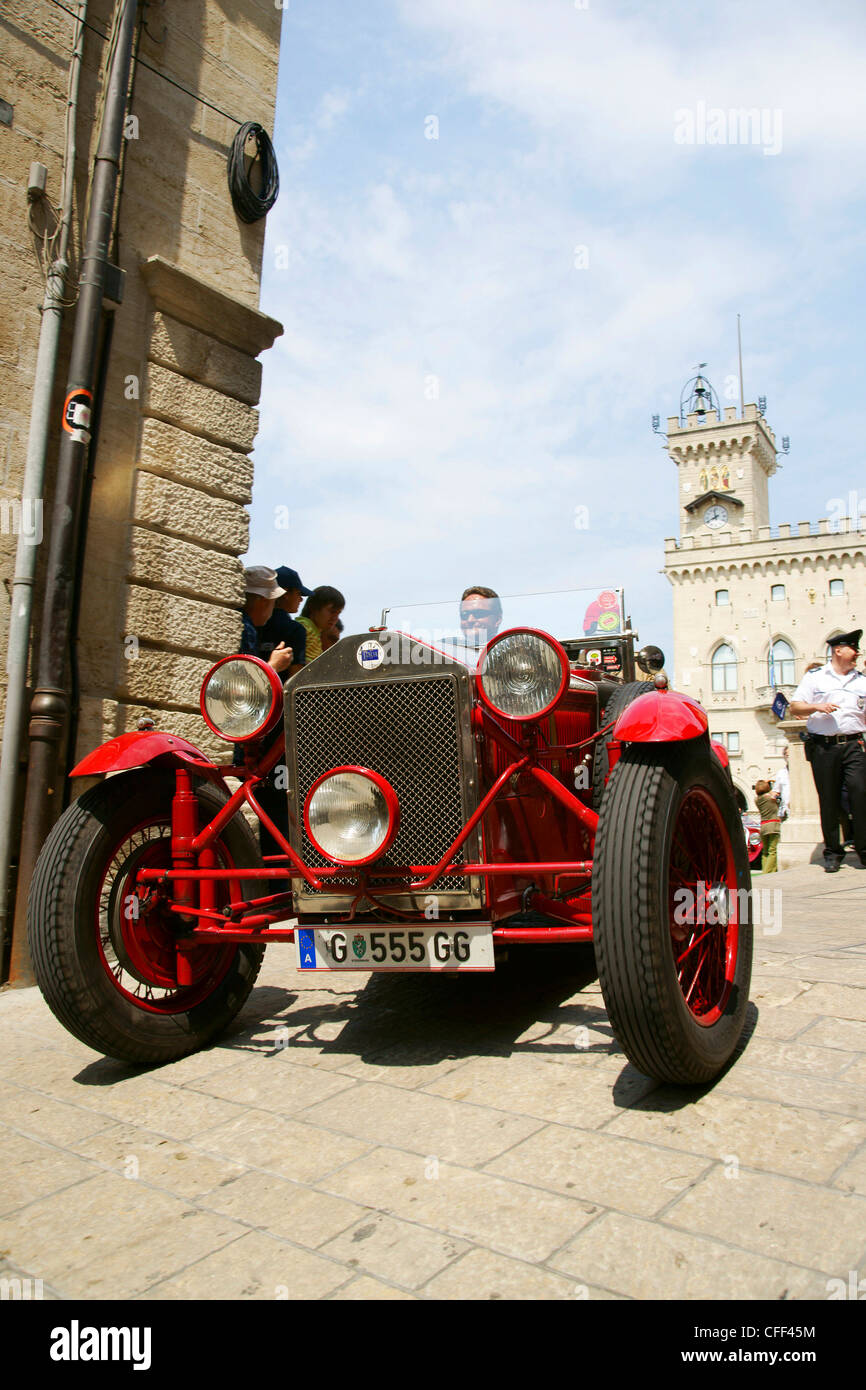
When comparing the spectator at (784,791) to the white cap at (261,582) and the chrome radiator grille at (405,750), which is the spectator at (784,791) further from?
the chrome radiator grille at (405,750)

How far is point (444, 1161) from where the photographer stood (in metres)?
2.01

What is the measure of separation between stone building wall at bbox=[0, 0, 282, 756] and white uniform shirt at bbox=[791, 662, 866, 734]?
463 centimetres

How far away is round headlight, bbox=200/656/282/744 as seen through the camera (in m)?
3.01

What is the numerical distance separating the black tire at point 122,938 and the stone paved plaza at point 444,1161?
0.49ft

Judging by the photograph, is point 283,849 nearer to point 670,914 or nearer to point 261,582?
point 670,914

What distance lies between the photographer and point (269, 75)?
6.21 m

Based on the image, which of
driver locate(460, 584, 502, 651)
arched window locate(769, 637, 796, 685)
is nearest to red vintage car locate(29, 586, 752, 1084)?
driver locate(460, 584, 502, 651)

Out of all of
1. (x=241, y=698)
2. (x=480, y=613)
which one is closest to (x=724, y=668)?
(x=480, y=613)

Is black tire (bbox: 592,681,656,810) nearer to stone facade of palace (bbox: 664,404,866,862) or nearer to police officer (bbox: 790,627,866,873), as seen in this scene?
police officer (bbox: 790,627,866,873)

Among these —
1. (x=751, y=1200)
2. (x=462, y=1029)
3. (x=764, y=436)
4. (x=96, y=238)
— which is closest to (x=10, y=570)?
(x=96, y=238)

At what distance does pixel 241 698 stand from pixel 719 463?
59363 mm
